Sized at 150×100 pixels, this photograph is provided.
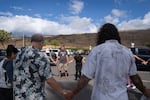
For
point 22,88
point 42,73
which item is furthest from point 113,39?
point 22,88

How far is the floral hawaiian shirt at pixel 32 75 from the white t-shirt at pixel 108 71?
73 centimetres

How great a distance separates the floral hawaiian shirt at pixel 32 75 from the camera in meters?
5.13

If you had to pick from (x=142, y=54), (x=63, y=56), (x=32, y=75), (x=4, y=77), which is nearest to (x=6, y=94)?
(x=4, y=77)

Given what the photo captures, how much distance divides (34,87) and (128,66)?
132 cm

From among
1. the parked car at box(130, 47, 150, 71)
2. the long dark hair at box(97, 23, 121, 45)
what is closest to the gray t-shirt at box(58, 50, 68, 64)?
the parked car at box(130, 47, 150, 71)

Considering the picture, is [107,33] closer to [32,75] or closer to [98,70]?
[98,70]

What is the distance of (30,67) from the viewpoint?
5156 mm

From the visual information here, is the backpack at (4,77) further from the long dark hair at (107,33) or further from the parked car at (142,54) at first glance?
the parked car at (142,54)

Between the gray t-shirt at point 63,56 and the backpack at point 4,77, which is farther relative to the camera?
the gray t-shirt at point 63,56

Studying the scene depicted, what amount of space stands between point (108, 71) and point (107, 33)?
53cm

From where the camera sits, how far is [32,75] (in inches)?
203

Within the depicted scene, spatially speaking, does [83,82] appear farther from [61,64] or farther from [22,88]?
[61,64]

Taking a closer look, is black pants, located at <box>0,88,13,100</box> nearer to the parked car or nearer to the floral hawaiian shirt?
the floral hawaiian shirt

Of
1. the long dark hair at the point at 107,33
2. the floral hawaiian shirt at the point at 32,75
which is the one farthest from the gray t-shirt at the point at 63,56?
the long dark hair at the point at 107,33
